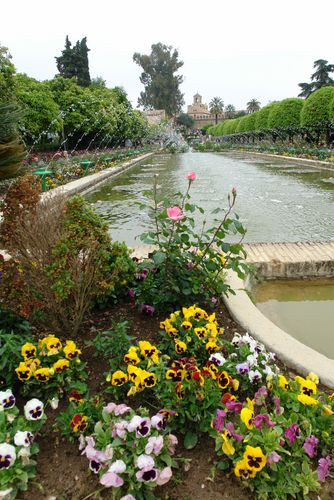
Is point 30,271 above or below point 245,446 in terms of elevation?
above

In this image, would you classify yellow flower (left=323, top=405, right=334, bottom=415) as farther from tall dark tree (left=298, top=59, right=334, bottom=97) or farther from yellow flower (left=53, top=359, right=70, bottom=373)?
tall dark tree (left=298, top=59, right=334, bottom=97)

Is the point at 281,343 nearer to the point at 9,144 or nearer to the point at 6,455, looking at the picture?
the point at 6,455

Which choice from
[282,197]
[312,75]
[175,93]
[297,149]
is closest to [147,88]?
[175,93]

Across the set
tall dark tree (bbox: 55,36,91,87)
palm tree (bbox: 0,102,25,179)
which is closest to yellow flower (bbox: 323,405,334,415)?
palm tree (bbox: 0,102,25,179)

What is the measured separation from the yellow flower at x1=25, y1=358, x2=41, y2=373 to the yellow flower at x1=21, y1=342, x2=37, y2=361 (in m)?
0.03

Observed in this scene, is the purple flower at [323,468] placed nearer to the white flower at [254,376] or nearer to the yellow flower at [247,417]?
the yellow flower at [247,417]

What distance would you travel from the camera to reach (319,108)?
959 inches

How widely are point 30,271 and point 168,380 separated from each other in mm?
1119

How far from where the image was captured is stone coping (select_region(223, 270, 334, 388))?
2135 millimetres

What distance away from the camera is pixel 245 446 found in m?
1.54

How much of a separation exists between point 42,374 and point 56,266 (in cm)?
61

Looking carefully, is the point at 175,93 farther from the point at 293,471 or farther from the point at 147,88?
the point at 293,471

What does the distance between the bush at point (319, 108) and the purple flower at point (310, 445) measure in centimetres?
2600

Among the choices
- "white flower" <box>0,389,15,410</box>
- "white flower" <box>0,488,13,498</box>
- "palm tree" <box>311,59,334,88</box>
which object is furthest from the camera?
"palm tree" <box>311,59,334,88</box>
